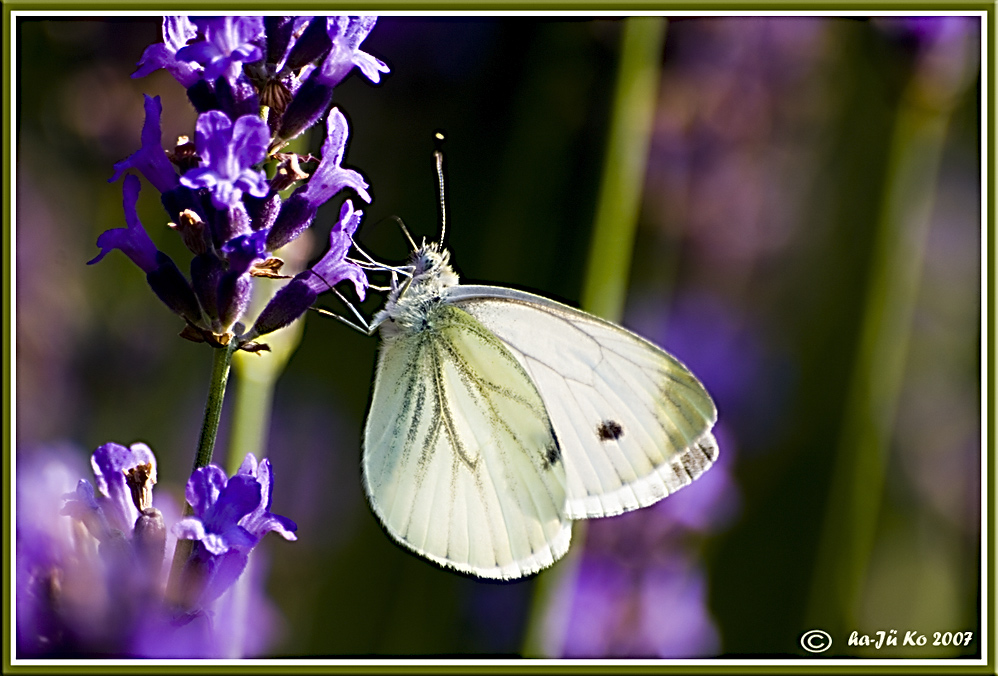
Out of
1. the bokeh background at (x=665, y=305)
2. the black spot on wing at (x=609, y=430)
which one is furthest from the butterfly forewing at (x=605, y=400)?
the bokeh background at (x=665, y=305)

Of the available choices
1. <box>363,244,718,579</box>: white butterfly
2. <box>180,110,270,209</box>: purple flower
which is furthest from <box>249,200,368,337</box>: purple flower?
<box>363,244,718,579</box>: white butterfly

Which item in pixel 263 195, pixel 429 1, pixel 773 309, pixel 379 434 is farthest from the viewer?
pixel 773 309

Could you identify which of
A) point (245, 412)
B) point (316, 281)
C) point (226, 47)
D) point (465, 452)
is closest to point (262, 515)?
point (316, 281)

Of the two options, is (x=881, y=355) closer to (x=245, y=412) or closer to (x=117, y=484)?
(x=245, y=412)

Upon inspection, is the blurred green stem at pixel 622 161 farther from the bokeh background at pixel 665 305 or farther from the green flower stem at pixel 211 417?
the green flower stem at pixel 211 417

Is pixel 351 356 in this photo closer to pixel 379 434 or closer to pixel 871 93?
pixel 379 434

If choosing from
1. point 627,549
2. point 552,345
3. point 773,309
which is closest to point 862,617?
point 627,549

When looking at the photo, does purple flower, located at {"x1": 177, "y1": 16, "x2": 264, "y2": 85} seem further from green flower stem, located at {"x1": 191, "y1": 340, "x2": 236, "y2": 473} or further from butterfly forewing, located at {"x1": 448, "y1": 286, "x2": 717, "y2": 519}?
butterfly forewing, located at {"x1": 448, "y1": 286, "x2": 717, "y2": 519}
